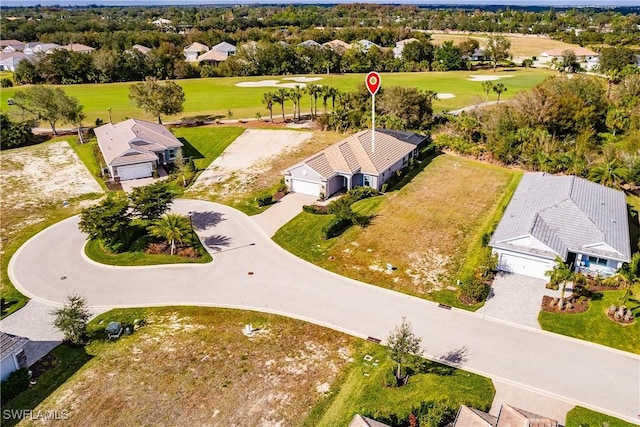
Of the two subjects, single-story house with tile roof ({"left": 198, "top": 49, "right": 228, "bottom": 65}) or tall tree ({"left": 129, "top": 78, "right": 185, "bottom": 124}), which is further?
single-story house with tile roof ({"left": 198, "top": 49, "right": 228, "bottom": 65})

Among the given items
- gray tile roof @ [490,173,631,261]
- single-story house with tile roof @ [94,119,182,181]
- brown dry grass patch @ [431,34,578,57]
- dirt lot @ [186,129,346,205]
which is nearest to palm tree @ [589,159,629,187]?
gray tile roof @ [490,173,631,261]

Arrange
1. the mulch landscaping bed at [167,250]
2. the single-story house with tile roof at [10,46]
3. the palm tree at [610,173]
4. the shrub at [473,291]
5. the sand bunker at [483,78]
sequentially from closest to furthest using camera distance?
1. the shrub at [473,291]
2. the mulch landscaping bed at [167,250]
3. the palm tree at [610,173]
4. the sand bunker at [483,78]
5. the single-story house with tile roof at [10,46]

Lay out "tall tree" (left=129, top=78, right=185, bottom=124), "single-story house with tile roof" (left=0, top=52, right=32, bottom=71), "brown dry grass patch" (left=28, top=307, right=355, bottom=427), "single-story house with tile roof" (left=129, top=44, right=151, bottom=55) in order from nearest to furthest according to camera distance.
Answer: "brown dry grass patch" (left=28, top=307, right=355, bottom=427), "tall tree" (left=129, top=78, right=185, bottom=124), "single-story house with tile roof" (left=129, top=44, right=151, bottom=55), "single-story house with tile roof" (left=0, top=52, right=32, bottom=71)

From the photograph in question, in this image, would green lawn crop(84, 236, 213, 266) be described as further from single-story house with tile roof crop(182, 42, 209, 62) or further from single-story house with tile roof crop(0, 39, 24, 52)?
single-story house with tile roof crop(0, 39, 24, 52)

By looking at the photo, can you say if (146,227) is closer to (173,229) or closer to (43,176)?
(173,229)

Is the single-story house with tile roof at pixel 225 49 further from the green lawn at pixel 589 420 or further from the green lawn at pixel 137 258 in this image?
the green lawn at pixel 589 420

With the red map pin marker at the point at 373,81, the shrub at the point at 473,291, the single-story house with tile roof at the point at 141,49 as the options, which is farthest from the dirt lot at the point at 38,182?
the single-story house with tile roof at the point at 141,49
